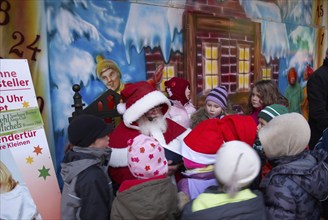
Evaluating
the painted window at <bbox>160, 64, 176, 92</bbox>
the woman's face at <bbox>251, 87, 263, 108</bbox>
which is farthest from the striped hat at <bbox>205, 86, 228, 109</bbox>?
the painted window at <bbox>160, 64, 176, 92</bbox>

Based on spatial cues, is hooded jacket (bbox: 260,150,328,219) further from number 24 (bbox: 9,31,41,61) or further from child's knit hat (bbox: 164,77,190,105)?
number 24 (bbox: 9,31,41,61)

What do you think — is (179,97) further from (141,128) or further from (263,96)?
(141,128)

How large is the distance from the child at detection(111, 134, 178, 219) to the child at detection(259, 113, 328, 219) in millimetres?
574

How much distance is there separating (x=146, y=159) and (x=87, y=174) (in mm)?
359

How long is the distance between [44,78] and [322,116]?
2.66 meters

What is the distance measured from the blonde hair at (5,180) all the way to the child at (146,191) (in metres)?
0.73

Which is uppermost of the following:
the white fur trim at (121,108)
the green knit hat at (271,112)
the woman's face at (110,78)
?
the woman's face at (110,78)

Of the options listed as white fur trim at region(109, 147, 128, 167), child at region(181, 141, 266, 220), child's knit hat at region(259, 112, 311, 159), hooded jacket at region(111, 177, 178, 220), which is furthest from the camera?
white fur trim at region(109, 147, 128, 167)

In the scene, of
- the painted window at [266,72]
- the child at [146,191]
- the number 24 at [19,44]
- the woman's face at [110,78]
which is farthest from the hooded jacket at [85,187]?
the painted window at [266,72]

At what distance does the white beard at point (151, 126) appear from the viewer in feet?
8.82

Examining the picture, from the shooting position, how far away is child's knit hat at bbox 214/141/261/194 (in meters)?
1.67

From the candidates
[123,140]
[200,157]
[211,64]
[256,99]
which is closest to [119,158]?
[123,140]

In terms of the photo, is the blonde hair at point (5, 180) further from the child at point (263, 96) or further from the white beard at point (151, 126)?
the child at point (263, 96)

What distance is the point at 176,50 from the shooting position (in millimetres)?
4004
